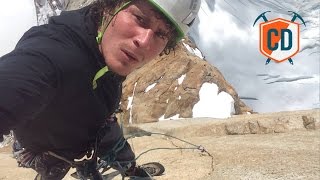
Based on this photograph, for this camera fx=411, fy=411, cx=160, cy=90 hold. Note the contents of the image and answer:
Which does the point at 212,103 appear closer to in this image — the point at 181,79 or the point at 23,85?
the point at 181,79

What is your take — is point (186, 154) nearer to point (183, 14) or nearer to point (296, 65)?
point (183, 14)

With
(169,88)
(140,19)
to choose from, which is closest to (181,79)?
(169,88)

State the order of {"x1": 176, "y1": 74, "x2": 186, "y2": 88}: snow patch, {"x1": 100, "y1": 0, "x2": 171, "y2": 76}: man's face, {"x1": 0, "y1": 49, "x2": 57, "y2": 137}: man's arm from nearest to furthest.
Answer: {"x1": 0, "y1": 49, "x2": 57, "y2": 137}: man's arm → {"x1": 100, "y1": 0, "x2": 171, "y2": 76}: man's face → {"x1": 176, "y1": 74, "x2": 186, "y2": 88}: snow patch

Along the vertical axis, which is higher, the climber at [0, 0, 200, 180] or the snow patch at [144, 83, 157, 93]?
the climber at [0, 0, 200, 180]

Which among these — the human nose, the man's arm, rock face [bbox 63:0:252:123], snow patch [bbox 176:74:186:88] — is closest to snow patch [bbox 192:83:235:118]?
rock face [bbox 63:0:252:123]

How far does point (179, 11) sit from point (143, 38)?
27 cm

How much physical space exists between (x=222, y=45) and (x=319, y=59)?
19.9 feet

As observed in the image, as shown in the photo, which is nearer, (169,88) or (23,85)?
(23,85)

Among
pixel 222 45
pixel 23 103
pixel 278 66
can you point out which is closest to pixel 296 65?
pixel 278 66

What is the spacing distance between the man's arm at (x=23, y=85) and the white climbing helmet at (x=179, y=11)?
625mm

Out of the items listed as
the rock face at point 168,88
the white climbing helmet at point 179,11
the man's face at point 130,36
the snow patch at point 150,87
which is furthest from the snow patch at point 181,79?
the man's face at point 130,36

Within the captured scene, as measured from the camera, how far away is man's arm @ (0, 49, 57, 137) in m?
1.36

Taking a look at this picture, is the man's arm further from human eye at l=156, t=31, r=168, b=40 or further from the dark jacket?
human eye at l=156, t=31, r=168, b=40

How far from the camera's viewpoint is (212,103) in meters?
12.6
